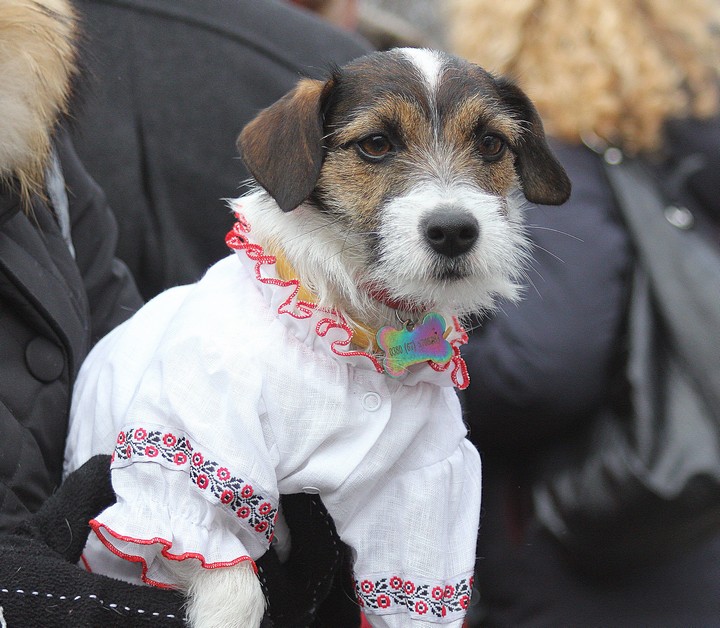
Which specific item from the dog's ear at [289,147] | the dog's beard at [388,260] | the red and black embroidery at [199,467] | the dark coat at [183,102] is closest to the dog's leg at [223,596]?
the red and black embroidery at [199,467]

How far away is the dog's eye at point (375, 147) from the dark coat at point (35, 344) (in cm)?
75

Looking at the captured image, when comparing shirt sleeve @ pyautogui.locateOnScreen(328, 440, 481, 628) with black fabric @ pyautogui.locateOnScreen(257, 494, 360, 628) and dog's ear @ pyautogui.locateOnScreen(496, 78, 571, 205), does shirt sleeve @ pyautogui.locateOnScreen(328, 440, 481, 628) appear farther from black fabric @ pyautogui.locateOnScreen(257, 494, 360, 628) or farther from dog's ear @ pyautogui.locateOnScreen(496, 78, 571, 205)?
dog's ear @ pyautogui.locateOnScreen(496, 78, 571, 205)

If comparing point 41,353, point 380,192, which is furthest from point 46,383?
point 380,192

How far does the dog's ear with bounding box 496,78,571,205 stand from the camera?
223 cm

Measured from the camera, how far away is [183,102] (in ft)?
9.80

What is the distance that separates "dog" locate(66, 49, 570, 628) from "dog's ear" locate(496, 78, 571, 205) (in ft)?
0.28

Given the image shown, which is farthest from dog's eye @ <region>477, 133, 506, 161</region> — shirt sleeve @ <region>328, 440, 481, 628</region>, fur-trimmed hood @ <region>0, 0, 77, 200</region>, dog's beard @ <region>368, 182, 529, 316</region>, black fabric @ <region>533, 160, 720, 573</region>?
fur-trimmed hood @ <region>0, 0, 77, 200</region>

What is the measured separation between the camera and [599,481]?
107 inches

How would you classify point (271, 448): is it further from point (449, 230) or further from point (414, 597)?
point (449, 230)

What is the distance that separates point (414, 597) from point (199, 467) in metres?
0.54

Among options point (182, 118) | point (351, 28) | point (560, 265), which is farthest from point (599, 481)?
point (351, 28)

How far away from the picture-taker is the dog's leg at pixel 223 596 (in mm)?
1857

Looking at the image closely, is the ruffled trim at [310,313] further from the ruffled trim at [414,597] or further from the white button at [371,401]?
the ruffled trim at [414,597]

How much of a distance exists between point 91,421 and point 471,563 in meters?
0.91
